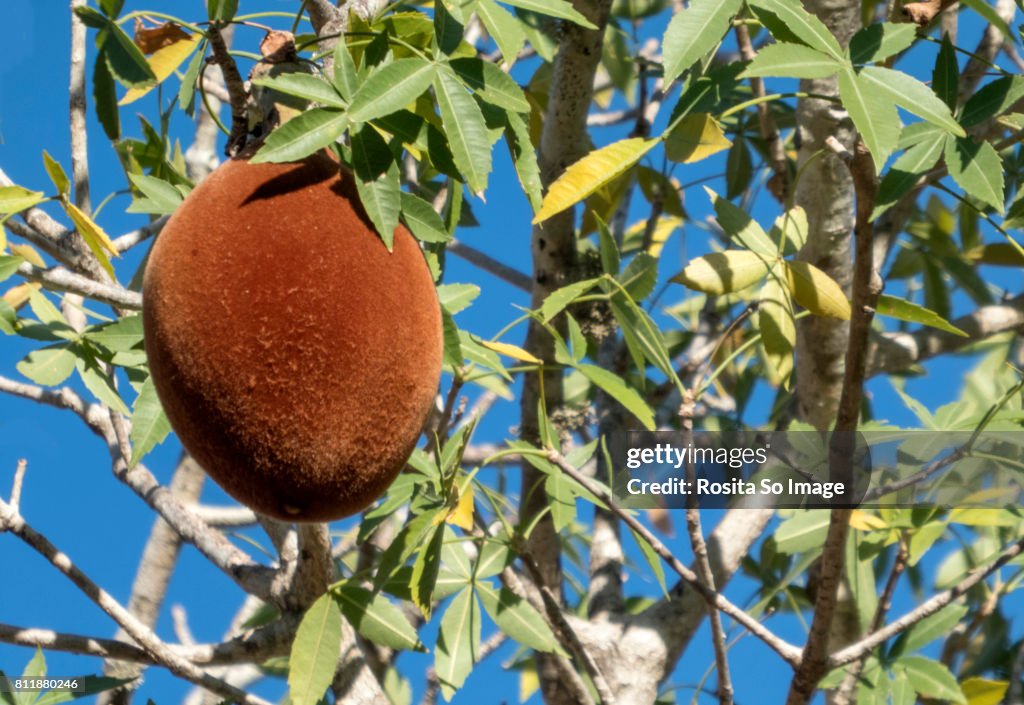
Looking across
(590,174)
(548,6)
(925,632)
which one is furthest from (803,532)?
(548,6)

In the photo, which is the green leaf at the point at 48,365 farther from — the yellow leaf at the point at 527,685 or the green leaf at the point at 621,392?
the yellow leaf at the point at 527,685

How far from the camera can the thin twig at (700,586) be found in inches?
56.7

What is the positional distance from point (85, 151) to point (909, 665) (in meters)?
1.39

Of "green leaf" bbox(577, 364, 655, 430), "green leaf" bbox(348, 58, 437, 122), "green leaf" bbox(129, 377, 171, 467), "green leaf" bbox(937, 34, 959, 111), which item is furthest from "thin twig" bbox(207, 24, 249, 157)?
"green leaf" bbox(937, 34, 959, 111)

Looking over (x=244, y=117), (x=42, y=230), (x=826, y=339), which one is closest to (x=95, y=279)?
(x=42, y=230)

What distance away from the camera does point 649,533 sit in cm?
148

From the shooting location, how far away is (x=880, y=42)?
106cm

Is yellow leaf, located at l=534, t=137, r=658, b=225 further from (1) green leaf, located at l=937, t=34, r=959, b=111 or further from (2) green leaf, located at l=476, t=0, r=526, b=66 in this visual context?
(1) green leaf, located at l=937, t=34, r=959, b=111

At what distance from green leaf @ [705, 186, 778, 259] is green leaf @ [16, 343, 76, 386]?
2.78 ft

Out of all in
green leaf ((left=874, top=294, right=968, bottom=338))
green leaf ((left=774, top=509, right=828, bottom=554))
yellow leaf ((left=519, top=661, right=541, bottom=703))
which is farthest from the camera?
yellow leaf ((left=519, top=661, right=541, bottom=703))

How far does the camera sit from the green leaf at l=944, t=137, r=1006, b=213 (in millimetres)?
1119

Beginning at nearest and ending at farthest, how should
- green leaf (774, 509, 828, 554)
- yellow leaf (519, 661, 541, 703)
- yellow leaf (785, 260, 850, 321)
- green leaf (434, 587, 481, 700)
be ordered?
1. yellow leaf (785, 260, 850, 321)
2. green leaf (434, 587, 481, 700)
3. green leaf (774, 509, 828, 554)
4. yellow leaf (519, 661, 541, 703)

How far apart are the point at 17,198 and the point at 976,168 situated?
1041 mm

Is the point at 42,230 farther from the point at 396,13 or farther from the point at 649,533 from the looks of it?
the point at 649,533
